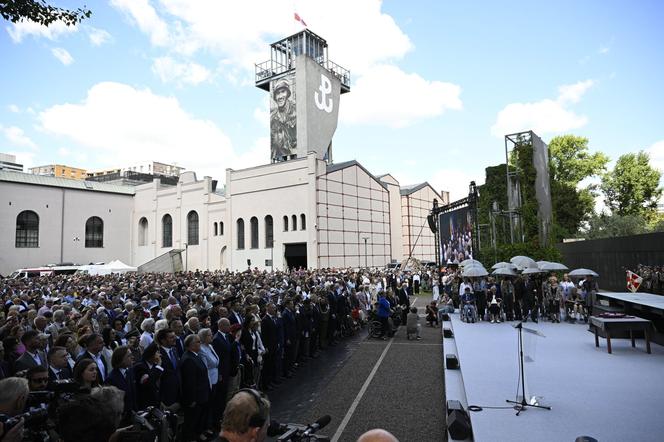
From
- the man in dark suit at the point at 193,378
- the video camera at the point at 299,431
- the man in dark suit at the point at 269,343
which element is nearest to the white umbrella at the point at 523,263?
the man in dark suit at the point at 269,343

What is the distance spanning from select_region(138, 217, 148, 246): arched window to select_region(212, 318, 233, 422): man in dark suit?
50829 mm

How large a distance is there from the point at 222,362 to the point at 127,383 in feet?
6.87

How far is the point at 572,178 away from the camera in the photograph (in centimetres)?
4638

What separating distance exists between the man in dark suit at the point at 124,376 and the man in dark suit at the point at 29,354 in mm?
1108

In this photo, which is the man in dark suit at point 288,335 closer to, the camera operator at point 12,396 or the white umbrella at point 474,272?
the camera operator at point 12,396

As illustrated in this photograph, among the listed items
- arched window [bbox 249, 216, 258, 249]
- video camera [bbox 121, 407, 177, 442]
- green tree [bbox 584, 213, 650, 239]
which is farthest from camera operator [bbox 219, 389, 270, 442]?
arched window [bbox 249, 216, 258, 249]

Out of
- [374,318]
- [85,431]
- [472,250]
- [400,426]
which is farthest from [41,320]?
[472,250]

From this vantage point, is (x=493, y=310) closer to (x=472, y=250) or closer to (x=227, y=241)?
(x=472, y=250)

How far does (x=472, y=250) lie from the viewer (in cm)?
2939

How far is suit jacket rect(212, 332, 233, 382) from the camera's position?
22.8 feet

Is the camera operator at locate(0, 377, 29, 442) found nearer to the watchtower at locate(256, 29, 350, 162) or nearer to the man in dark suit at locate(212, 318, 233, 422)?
the man in dark suit at locate(212, 318, 233, 422)

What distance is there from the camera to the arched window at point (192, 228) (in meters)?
48.2

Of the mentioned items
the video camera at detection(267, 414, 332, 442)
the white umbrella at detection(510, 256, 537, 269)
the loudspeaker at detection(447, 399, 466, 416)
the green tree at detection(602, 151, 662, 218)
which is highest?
the green tree at detection(602, 151, 662, 218)

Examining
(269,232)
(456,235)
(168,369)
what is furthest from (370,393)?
(269,232)
